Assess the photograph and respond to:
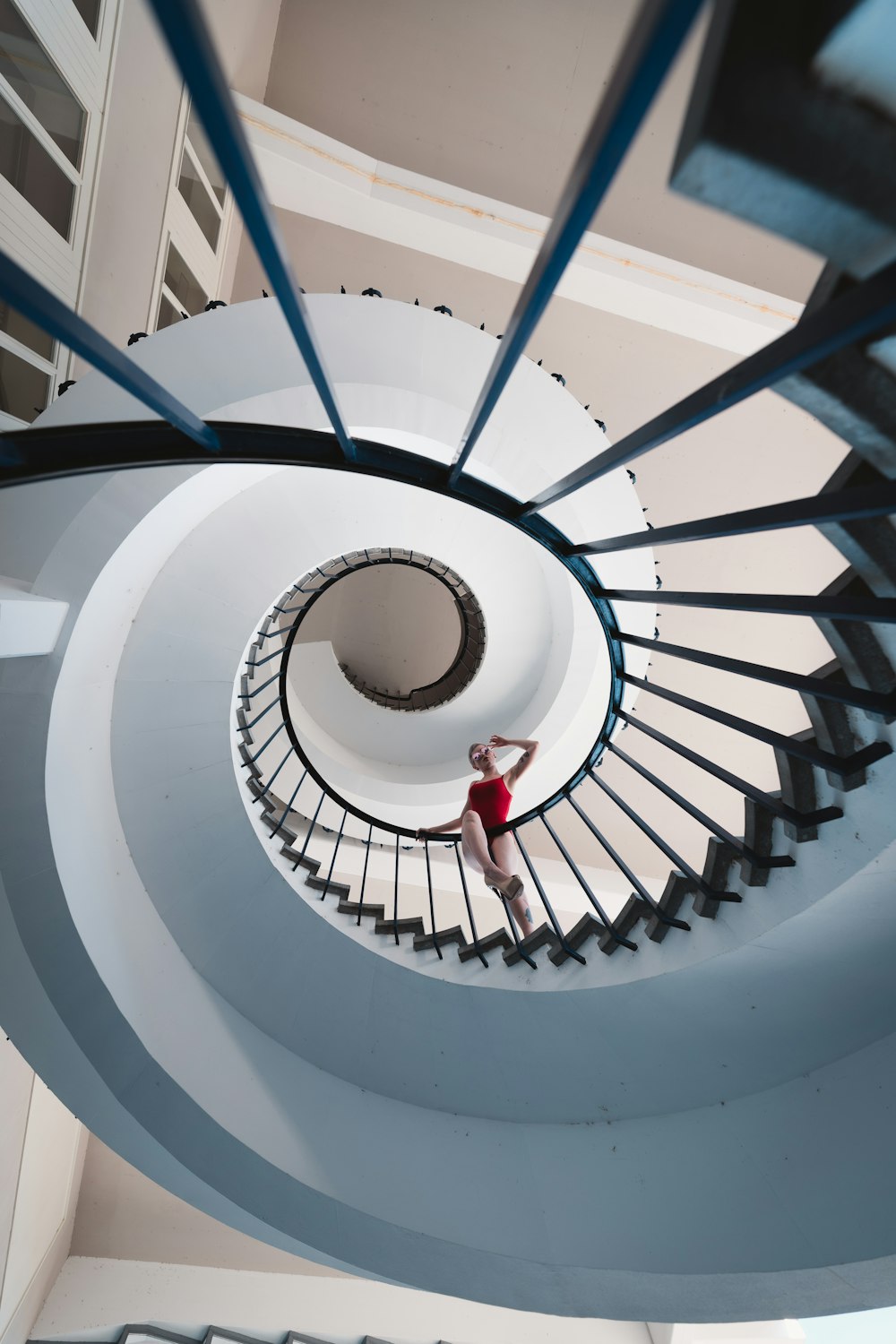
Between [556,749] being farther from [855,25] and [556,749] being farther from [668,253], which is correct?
[855,25]

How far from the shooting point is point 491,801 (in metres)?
5.36

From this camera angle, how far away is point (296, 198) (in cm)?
553

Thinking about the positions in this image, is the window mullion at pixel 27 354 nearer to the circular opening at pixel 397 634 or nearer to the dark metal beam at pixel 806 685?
the dark metal beam at pixel 806 685

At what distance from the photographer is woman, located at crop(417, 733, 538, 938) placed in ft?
14.9

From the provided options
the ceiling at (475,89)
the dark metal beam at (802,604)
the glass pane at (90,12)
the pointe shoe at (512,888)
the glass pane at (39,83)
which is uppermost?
the ceiling at (475,89)

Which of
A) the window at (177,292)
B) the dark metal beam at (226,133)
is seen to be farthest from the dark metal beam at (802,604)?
the window at (177,292)

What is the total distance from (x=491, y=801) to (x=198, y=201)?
5123mm

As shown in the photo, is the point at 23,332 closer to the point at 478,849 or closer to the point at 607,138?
the point at 607,138

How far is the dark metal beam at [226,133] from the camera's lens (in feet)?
2.21

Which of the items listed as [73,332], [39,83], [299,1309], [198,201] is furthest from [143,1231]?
[198,201]

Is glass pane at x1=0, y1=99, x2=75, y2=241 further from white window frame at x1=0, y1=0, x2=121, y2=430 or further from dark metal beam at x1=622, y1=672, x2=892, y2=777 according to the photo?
dark metal beam at x1=622, y1=672, x2=892, y2=777

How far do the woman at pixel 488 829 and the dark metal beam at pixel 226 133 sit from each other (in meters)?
3.99

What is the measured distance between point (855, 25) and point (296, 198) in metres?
5.91

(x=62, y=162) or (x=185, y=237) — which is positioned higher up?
(x=185, y=237)
